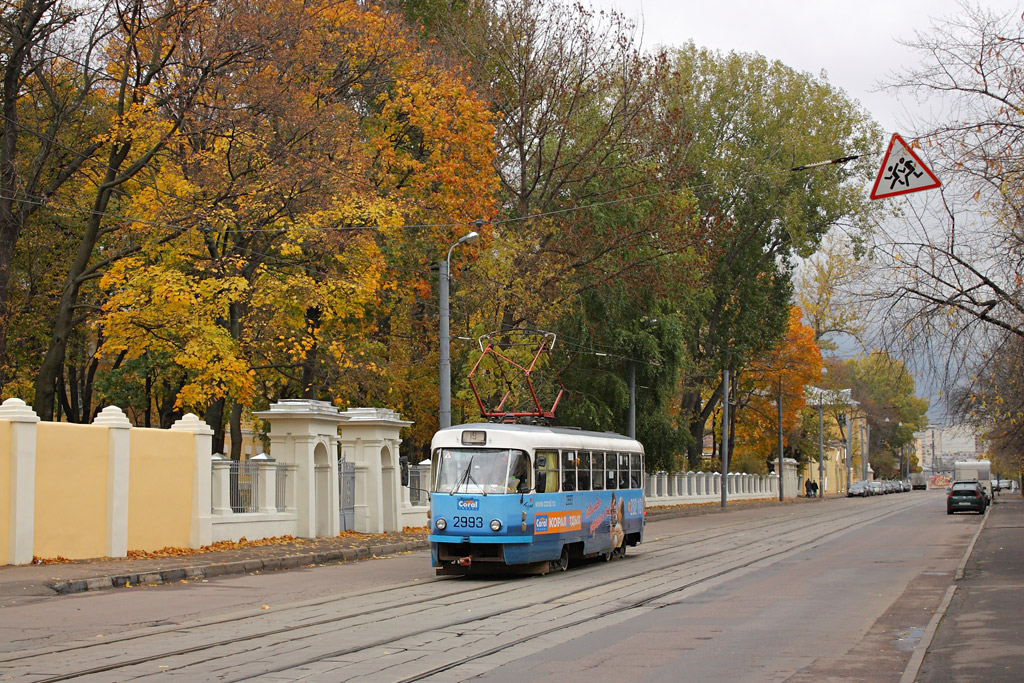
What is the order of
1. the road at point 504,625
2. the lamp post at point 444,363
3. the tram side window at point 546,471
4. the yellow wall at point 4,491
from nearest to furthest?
1. the road at point 504,625
2. the yellow wall at point 4,491
3. the tram side window at point 546,471
4. the lamp post at point 444,363

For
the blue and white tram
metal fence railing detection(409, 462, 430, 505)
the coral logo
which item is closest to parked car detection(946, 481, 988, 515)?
metal fence railing detection(409, 462, 430, 505)

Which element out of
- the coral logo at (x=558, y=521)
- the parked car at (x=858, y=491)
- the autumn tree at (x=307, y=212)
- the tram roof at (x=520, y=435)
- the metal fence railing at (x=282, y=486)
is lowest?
the parked car at (x=858, y=491)

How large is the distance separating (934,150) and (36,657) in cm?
1307

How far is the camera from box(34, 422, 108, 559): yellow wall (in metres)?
19.6

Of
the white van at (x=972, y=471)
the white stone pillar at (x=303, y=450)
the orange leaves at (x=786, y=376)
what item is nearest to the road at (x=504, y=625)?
the white stone pillar at (x=303, y=450)

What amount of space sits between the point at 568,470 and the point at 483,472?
87.9 inches

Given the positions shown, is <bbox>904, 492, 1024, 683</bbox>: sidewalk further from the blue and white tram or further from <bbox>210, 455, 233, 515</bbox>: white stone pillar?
<bbox>210, 455, 233, 515</bbox>: white stone pillar

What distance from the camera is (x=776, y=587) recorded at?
689 inches

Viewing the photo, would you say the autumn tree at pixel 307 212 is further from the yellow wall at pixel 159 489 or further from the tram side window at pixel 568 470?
the tram side window at pixel 568 470

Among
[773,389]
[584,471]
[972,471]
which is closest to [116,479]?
[584,471]

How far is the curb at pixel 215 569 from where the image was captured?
56.2ft

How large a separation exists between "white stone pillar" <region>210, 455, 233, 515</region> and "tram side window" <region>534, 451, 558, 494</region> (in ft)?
27.0

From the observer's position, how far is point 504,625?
1298 cm

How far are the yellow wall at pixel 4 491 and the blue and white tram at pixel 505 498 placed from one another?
7.05 m
